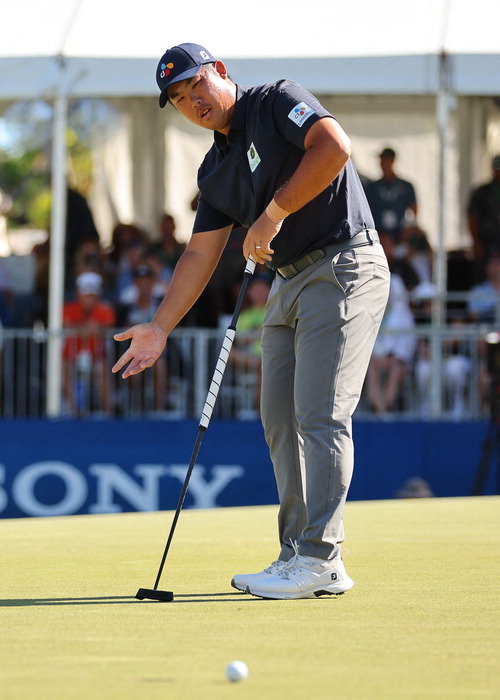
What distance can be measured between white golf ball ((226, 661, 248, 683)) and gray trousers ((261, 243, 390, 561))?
144 centimetres

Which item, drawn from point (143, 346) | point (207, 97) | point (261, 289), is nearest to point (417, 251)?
point (261, 289)

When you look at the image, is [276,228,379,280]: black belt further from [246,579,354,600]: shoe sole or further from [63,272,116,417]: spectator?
[63,272,116,417]: spectator

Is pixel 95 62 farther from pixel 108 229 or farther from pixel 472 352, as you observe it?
pixel 472 352

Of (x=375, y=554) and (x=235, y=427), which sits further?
(x=235, y=427)

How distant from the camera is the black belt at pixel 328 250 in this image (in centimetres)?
464

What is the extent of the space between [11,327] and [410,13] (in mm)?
4843

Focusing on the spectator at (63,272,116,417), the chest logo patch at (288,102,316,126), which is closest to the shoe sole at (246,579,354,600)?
the chest logo patch at (288,102,316,126)

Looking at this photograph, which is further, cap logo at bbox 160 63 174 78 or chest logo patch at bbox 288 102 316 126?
cap logo at bbox 160 63 174 78

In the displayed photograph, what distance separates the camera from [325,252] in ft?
15.2

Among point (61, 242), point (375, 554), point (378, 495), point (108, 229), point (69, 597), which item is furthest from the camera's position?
point (108, 229)

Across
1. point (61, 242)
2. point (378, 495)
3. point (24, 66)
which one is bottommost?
point (378, 495)

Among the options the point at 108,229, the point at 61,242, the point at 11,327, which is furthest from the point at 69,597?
the point at 108,229

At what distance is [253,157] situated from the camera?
183 inches

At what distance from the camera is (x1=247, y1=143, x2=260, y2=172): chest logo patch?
4.64 m
